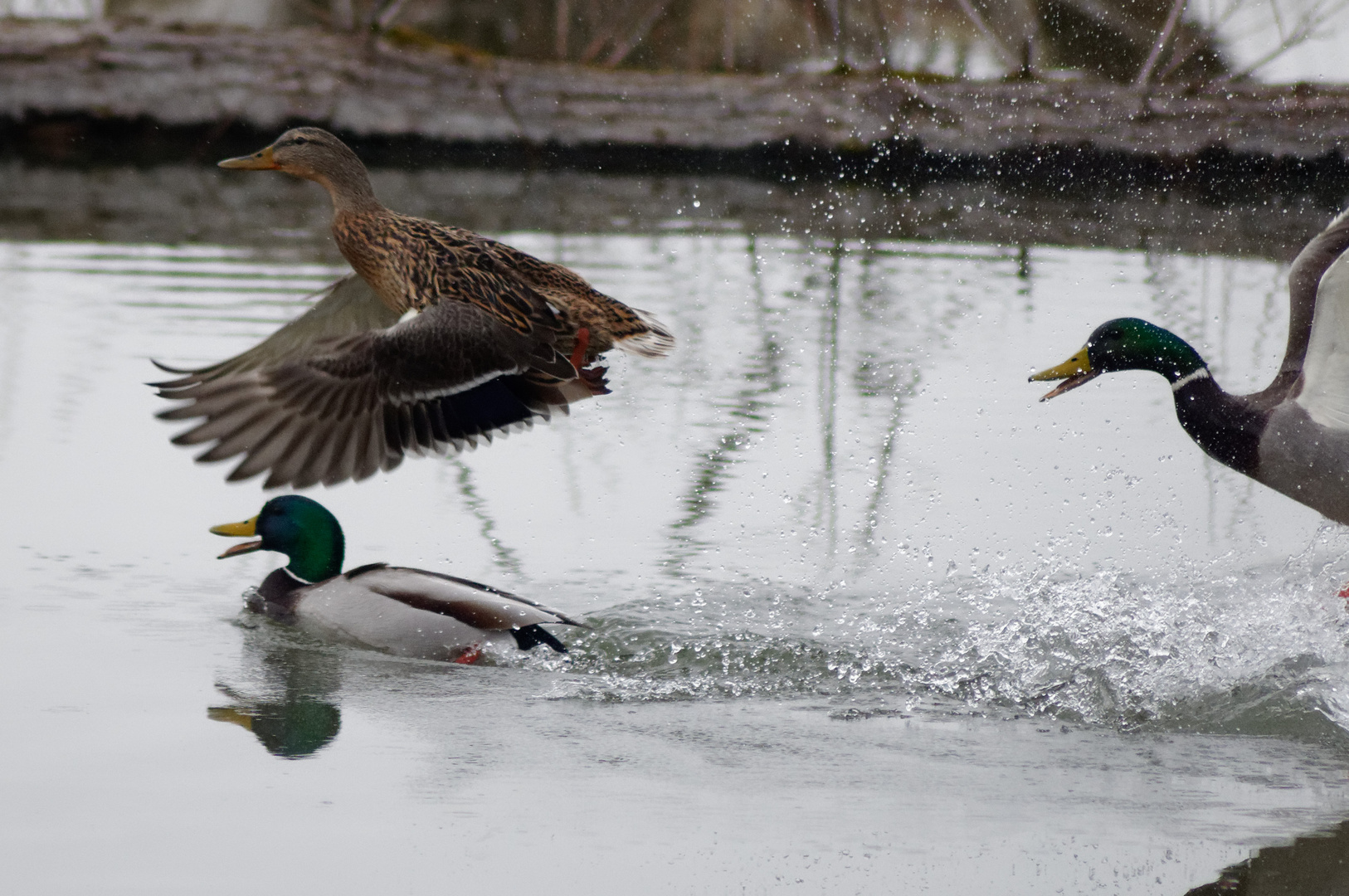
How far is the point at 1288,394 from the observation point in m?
4.98

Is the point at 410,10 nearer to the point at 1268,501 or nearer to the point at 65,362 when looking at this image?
the point at 65,362

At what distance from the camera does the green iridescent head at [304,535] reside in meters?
5.07

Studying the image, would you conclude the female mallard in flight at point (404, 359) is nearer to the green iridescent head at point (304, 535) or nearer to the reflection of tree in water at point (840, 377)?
the green iridescent head at point (304, 535)

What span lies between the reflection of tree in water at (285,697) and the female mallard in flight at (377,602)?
4.4 inches

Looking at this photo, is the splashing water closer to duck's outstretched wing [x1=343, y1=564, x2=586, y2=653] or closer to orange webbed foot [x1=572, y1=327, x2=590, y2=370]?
duck's outstretched wing [x1=343, y1=564, x2=586, y2=653]

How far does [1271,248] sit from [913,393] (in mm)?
4502

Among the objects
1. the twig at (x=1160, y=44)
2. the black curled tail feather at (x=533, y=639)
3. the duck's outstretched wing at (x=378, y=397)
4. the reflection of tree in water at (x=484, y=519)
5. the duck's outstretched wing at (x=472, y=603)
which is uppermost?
the twig at (x=1160, y=44)

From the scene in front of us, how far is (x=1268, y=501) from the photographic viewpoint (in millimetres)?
6219

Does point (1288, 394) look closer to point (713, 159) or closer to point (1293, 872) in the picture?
point (1293, 872)

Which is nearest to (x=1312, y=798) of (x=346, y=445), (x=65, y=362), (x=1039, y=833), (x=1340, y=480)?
(x=1039, y=833)

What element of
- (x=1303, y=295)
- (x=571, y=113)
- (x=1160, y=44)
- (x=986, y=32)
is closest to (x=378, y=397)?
(x=1303, y=295)

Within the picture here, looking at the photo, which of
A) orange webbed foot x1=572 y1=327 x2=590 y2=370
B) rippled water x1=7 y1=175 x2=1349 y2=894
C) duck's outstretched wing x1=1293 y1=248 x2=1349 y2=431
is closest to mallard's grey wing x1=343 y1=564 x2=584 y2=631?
rippled water x1=7 y1=175 x2=1349 y2=894

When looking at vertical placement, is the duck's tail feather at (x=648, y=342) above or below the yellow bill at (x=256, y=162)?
below

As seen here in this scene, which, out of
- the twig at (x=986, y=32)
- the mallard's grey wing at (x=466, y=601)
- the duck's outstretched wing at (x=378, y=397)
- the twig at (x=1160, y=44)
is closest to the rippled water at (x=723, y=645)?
the mallard's grey wing at (x=466, y=601)
